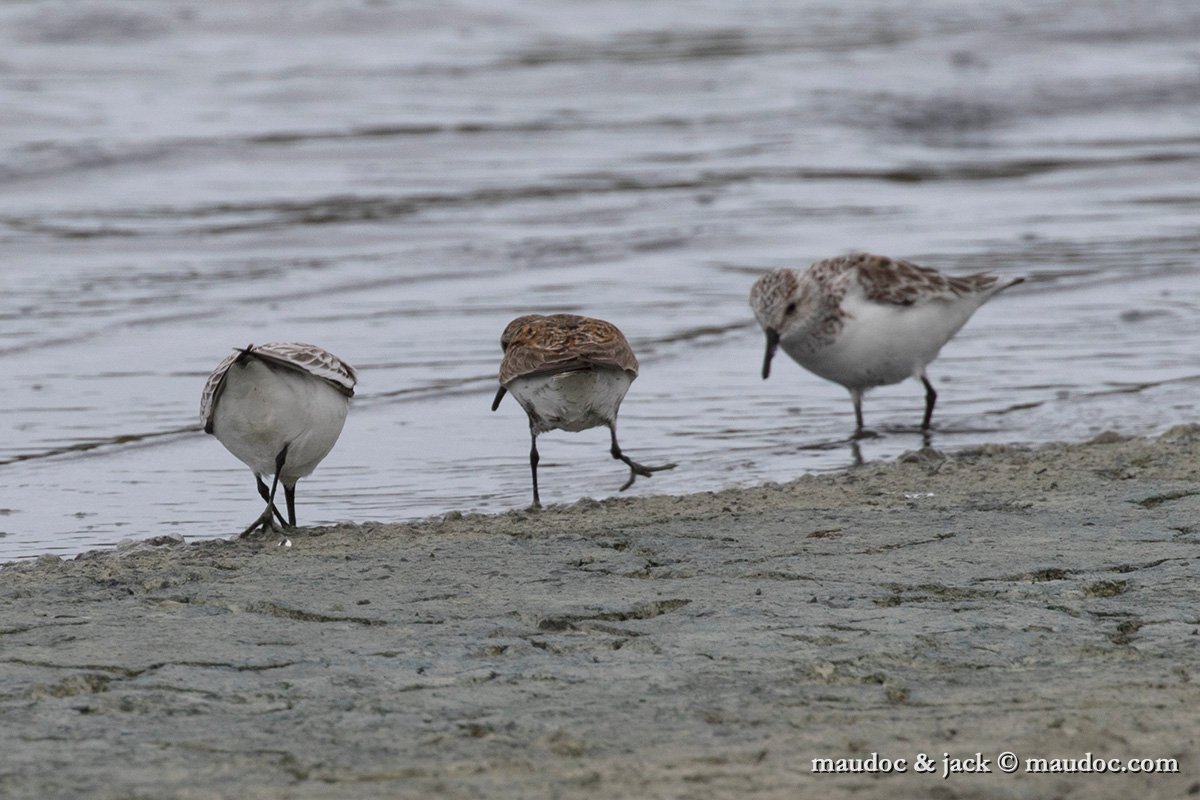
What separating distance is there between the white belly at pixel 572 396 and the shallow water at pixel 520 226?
390 millimetres

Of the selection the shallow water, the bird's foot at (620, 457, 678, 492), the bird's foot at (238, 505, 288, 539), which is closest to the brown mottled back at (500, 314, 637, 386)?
the bird's foot at (620, 457, 678, 492)

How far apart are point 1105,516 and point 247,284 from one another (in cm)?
821

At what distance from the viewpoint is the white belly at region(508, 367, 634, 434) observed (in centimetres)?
669

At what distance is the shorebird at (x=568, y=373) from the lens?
6.61 meters

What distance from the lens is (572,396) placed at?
6.76m

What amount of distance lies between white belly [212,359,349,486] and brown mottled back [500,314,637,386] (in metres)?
0.77

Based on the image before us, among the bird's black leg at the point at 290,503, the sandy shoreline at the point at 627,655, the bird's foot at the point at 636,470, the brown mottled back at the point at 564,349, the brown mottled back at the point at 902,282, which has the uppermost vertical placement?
the brown mottled back at the point at 564,349

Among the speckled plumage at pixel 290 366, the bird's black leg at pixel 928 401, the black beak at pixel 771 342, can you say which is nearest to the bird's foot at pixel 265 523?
the speckled plumage at pixel 290 366

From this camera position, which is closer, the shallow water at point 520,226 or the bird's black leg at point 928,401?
the shallow water at point 520,226

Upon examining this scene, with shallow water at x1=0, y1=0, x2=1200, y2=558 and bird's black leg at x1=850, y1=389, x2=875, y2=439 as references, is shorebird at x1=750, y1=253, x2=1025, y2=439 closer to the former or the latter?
bird's black leg at x1=850, y1=389, x2=875, y2=439

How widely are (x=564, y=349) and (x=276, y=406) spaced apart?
1.21 metres

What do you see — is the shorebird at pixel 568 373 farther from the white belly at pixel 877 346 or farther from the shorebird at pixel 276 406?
the white belly at pixel 877 346

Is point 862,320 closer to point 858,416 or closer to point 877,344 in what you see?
point 877,344

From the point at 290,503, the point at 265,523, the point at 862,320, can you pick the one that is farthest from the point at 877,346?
the point at 265,523
